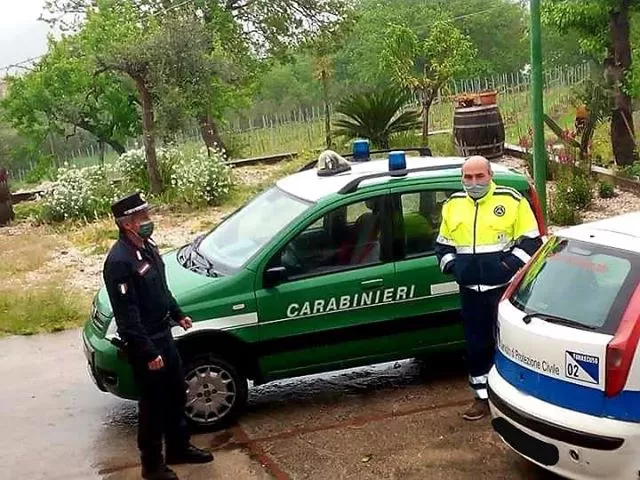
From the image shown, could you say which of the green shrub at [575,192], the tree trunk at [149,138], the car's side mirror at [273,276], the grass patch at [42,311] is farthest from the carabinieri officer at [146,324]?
the tree trunk at [149,138]

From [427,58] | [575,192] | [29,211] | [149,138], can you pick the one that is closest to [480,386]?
[575,192]

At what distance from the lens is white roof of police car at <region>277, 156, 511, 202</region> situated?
20.5 ft

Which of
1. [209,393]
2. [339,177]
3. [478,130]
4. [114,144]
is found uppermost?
[339,177]

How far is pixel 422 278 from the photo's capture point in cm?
609

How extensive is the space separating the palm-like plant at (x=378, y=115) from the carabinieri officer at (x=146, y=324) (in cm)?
1185

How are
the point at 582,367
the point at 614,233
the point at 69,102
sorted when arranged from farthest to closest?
the point at 69,102 → the point at 614,233 → the point at 582,367

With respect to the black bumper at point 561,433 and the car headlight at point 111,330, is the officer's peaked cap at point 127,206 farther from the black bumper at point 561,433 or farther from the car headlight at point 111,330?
the black bumper at point 561,433

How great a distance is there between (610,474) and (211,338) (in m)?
2.68

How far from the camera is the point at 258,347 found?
5.84m

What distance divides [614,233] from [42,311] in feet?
20.6

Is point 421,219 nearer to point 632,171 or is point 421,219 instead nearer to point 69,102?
point 632,171

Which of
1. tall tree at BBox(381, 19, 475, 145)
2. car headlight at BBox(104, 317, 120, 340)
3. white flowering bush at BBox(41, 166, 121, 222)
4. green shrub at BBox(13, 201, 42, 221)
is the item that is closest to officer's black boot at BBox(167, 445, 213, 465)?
car headlight at BBox(104, 317, 120, 340)

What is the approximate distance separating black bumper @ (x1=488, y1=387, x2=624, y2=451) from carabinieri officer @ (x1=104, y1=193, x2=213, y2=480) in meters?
1.86

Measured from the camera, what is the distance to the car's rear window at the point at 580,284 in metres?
4.18
